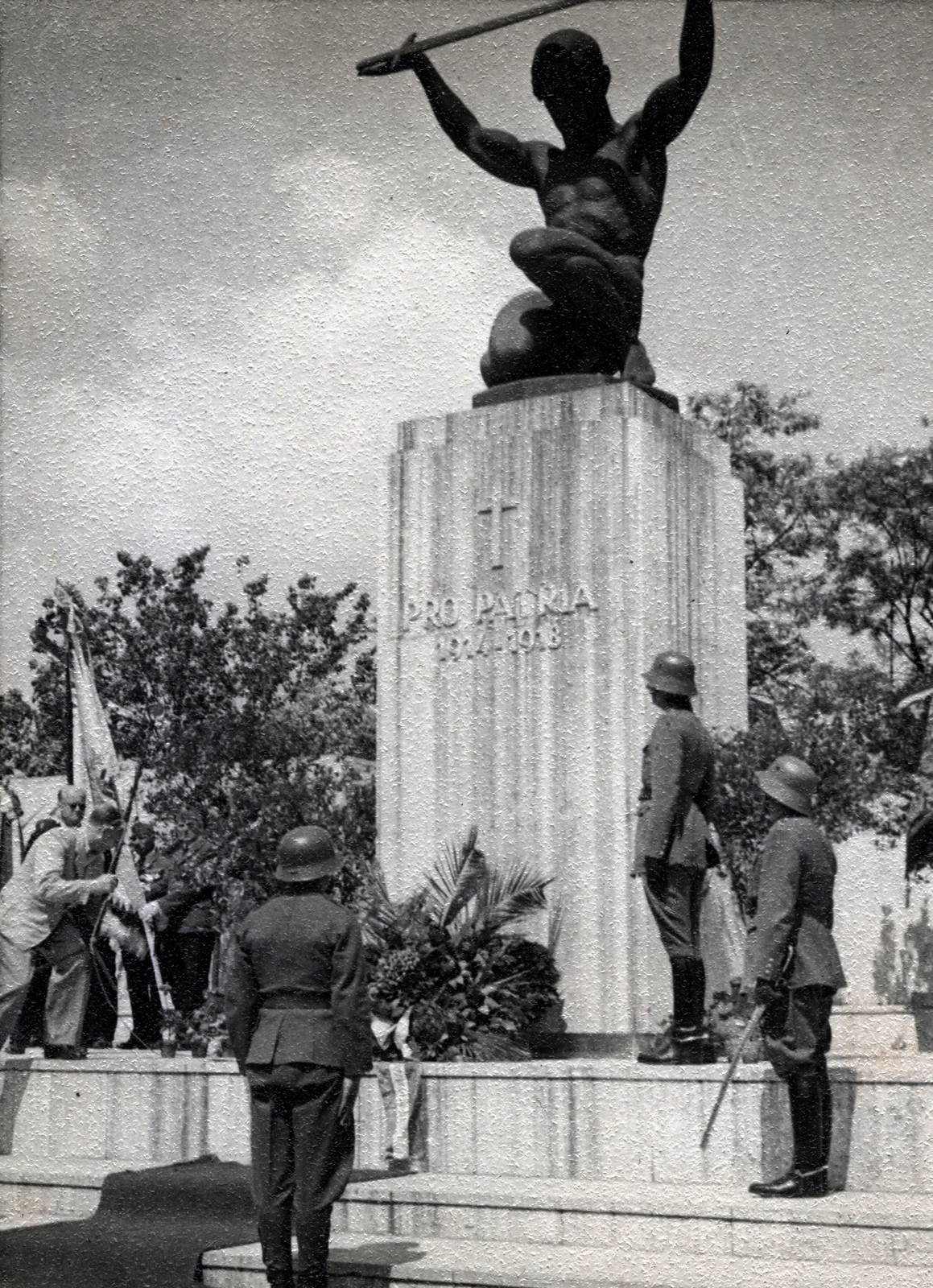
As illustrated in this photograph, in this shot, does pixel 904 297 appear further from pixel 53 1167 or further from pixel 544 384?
pixel 53 1167

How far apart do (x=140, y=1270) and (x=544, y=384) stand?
606cm

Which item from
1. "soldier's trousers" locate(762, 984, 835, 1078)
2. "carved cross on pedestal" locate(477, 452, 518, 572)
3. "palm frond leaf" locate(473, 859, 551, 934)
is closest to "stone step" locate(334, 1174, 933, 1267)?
"soldier's trousers" locate(762, 984, 835, 1078)

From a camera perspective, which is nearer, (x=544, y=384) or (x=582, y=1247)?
(x=582, y=1247)

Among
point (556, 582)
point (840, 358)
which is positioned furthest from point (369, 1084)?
point (840, 358)

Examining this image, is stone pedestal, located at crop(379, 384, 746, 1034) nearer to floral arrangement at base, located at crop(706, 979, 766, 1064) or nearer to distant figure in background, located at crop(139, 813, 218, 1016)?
floral arrangement at base, located at crop(706, 979, 766, 1064)

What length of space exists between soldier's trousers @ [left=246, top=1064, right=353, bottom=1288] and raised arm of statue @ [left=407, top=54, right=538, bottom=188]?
7.23 m

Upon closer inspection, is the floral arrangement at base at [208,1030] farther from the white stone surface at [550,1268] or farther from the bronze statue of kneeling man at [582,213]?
the bronze statue of kneeling man at [582,213]

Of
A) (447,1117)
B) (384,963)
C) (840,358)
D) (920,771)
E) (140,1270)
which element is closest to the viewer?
(140,1270)

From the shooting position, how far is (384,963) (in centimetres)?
959

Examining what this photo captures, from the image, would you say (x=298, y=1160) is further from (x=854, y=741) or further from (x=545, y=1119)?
(x=854, y=741)

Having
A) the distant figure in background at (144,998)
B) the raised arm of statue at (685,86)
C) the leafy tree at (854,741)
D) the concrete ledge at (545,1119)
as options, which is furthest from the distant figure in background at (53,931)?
the leafy tree at (854,741)

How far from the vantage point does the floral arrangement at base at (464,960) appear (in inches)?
372

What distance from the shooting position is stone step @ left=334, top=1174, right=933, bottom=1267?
649cm

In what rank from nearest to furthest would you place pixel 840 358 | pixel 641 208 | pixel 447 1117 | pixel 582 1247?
1. pixel 582 1247
2. pixel 447 1117
3. pixel 641 208
4. pixel 840 358
